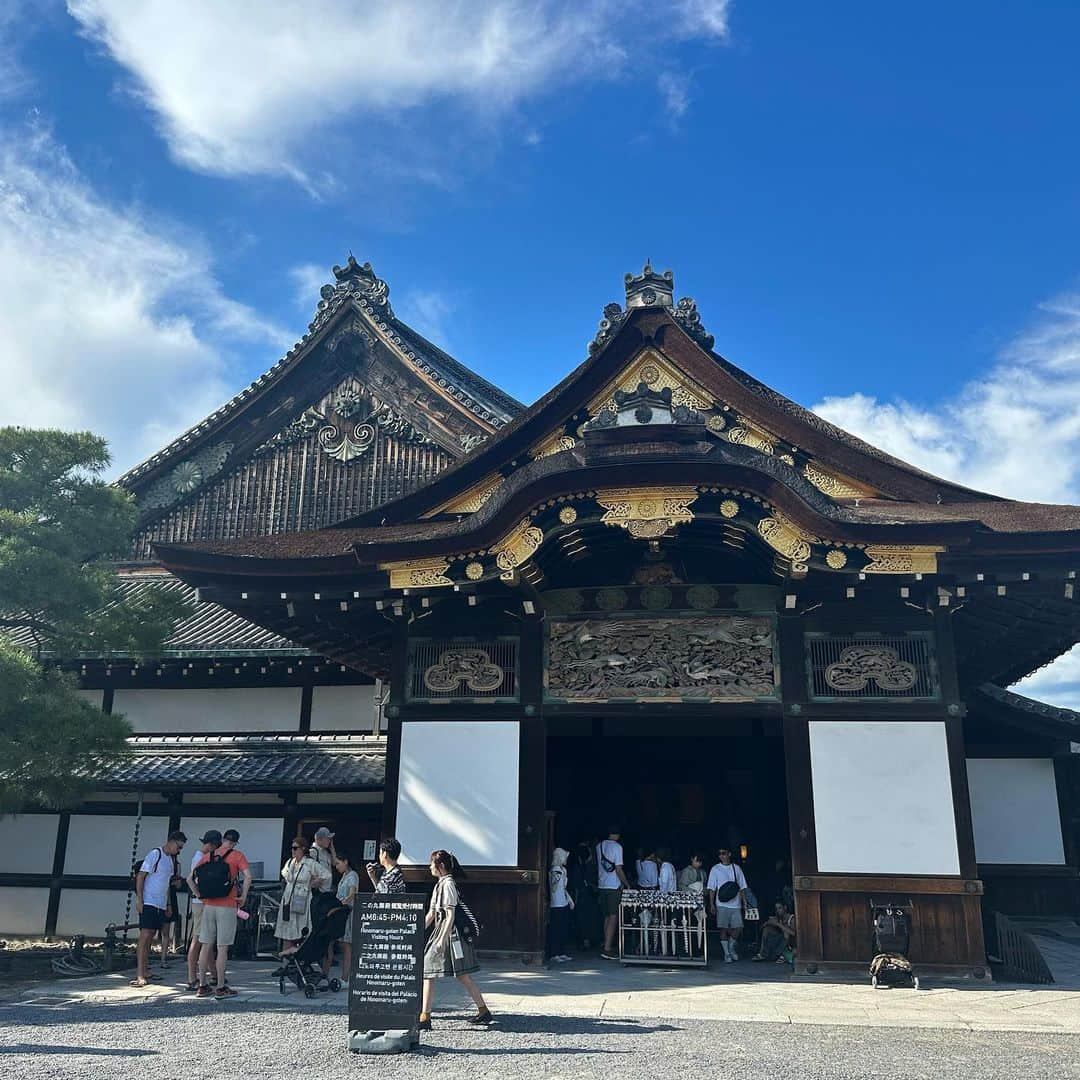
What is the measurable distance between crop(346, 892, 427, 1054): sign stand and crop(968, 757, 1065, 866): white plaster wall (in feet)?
44.1

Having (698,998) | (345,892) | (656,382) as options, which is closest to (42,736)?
(345,892)

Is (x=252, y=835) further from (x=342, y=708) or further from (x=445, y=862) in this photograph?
(x=445, y=862)

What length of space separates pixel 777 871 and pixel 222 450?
14.9 meters

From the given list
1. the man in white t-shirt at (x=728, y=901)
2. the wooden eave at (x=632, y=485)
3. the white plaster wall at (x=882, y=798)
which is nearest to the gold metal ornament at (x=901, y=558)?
the wooden eave at (x=632, y=485)

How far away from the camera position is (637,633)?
11773 millimetres

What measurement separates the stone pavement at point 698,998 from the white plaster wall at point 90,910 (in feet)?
17.1

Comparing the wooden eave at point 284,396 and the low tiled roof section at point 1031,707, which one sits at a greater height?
the wooden eave at point 284,396

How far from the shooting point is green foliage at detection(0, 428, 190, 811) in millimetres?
11180

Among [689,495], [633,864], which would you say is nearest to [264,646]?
[633,864]

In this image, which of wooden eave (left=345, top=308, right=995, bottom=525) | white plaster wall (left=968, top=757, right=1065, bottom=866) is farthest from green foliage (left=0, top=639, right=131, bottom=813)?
white plaster wall (left=968, top=757, right=1065, bottom=866)

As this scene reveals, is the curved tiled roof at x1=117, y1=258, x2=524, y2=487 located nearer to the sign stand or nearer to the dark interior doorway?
the dark interior doorway

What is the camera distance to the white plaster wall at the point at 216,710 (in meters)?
16.8

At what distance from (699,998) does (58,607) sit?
30.2 feet

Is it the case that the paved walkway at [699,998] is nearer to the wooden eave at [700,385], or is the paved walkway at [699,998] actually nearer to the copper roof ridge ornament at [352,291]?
the wooden eave at [700,385]
